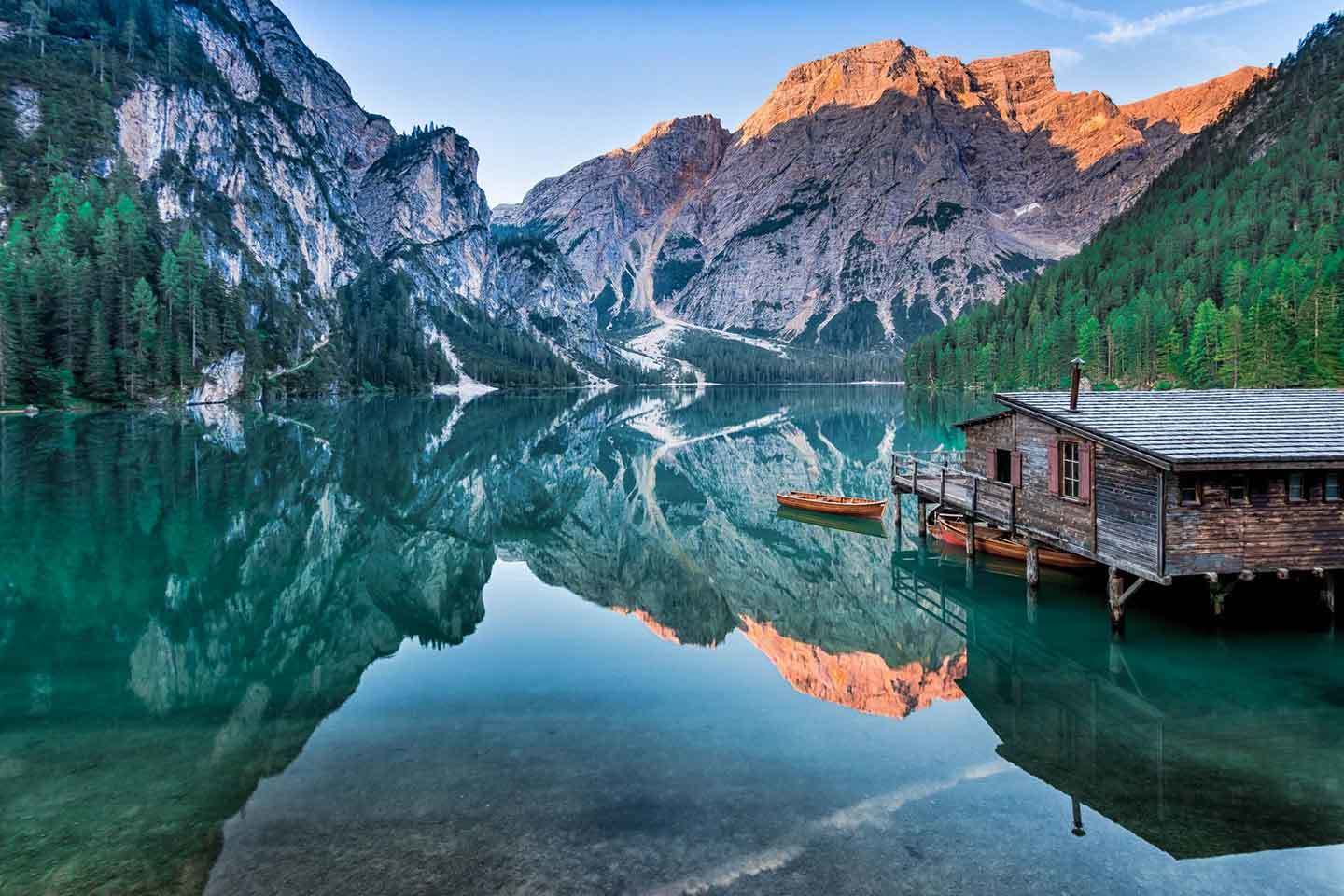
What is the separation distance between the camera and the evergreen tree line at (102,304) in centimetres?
10962

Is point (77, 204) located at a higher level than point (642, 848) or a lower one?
higher

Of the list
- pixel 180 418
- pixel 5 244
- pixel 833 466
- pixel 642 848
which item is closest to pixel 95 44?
pixel 5 244

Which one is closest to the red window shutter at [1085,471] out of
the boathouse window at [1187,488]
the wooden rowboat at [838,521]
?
the boathouse window at [1187,488]

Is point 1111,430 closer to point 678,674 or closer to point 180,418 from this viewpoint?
point 678,674

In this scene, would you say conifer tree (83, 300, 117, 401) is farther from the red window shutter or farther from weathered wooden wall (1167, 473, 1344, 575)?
weathered wooden wall (1167, 473, 1344, 575)

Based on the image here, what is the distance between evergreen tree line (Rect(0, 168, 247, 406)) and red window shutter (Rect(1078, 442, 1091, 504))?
126454 millimetres

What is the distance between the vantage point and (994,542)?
33.1m

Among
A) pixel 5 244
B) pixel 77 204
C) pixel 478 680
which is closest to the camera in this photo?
pixel 478 680

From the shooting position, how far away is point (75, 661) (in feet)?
67.4

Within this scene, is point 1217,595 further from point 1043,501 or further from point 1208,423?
point 1043,501

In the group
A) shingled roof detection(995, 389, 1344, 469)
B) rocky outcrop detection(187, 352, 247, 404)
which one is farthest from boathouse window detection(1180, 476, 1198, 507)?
rocky outcrop detection(187, 352, 247, 404)

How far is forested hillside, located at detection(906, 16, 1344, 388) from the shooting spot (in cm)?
9169

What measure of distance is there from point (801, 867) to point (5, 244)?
157543 millimetres

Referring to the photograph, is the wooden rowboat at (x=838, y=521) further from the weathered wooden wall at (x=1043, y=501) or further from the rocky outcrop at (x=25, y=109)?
the rocky outcrop at (x=25, y=109)
